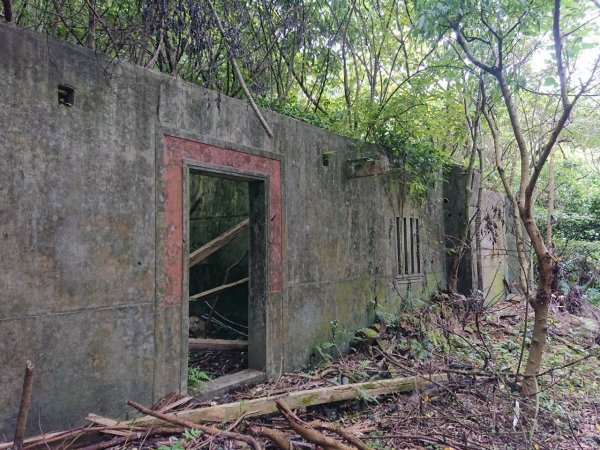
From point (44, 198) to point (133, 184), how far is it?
742 millimetres

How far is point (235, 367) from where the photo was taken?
5469mm

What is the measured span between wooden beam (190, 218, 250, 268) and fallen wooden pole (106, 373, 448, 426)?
7.77 feet

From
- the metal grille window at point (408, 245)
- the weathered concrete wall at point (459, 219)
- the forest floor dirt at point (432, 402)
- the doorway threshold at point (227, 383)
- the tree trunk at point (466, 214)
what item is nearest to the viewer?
the forest floor dirt at point (432, 402)

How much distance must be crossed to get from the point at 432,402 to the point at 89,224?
12.5 ft

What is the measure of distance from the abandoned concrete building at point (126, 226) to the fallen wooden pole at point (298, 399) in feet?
1.84

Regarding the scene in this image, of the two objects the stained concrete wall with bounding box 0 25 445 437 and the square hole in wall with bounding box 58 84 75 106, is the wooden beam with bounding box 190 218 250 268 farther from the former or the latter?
the square hole in wall with bounding box 58 84 75 106

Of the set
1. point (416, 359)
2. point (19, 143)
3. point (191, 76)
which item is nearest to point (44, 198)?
point (19, 143)

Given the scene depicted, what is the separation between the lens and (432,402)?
4.63 m

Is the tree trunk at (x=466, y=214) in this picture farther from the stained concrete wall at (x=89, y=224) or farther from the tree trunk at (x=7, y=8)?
the tree trunk at (x=7, y=8)

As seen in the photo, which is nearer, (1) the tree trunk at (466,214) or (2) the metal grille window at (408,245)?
(2) the metal grille window at (408,245)

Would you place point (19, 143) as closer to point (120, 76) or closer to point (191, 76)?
point (120, 76)

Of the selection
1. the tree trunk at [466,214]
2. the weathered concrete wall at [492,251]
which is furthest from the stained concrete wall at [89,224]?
the weathered concrete wall at [492,251]

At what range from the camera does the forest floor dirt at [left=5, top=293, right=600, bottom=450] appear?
3776mm

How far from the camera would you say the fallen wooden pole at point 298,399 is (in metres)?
3.61
